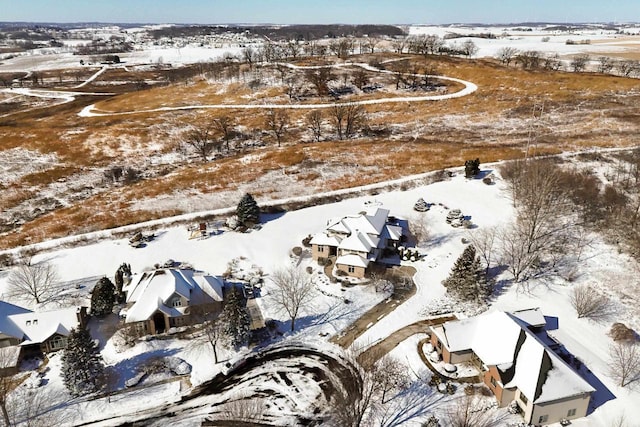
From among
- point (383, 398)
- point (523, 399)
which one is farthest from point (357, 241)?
point (523, 399)

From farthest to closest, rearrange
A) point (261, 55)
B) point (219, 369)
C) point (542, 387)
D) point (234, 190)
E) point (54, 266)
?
1. point (261, 55)
2. point (234, 190)
3. point (54, 266)
4. point (219, 369)
5. point (542, 387)

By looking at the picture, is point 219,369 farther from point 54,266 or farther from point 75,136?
point 75,136

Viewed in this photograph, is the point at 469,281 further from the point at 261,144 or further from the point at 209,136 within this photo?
the point at 209,136

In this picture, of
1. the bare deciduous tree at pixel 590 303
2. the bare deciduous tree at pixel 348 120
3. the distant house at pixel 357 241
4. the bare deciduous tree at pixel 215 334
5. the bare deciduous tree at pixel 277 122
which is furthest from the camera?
the bare deciduous tree at pixel 348 120

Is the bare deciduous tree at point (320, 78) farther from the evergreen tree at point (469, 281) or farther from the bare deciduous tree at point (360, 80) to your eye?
the evergreen tree at point (469, 281)

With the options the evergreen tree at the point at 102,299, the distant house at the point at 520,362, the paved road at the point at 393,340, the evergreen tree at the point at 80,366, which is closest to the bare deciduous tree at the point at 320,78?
the evergreen tree at the point at 102,299

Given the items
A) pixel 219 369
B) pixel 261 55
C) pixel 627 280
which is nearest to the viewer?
pixel 219 369

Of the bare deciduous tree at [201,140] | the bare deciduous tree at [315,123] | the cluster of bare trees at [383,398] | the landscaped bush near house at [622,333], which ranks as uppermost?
the bare deciduous tree at [315,123]

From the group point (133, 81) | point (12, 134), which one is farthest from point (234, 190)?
point (133, 81)
